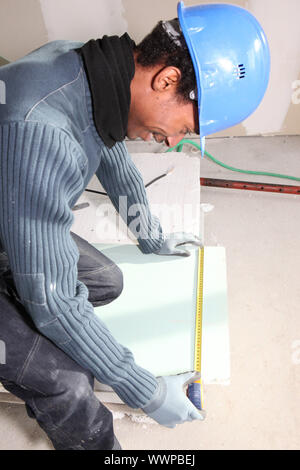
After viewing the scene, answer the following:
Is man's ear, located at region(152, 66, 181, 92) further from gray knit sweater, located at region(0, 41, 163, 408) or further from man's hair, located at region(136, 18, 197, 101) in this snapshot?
gray knit sweater, located at region(0, 41, 163, 408)

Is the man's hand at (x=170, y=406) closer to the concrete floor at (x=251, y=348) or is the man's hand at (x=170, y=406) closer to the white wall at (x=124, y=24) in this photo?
the concrete floor at (x=251, y=348)

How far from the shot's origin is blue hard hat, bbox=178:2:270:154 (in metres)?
0.89

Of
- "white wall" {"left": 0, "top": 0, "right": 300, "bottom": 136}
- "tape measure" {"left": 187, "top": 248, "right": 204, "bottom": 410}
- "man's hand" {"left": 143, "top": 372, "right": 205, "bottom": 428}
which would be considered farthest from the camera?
"white wall" {"left": 0, "top": 0, "right": 300, "bottom": 136}

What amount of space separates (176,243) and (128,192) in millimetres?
424

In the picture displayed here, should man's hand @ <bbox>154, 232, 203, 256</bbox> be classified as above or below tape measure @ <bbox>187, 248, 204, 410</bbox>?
above

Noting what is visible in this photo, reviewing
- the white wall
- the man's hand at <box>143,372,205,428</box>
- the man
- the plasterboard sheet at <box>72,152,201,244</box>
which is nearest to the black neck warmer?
the man

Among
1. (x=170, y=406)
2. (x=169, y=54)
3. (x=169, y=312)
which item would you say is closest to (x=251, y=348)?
(x=169, y=312)

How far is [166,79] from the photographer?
0.86 metres

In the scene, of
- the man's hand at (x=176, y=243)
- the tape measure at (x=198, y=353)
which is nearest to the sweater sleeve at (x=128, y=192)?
the man's hand at (x=176, y=243)

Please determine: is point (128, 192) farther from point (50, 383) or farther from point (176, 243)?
point (50, 383)

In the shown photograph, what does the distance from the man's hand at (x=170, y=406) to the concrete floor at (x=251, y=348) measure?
0.67 feet

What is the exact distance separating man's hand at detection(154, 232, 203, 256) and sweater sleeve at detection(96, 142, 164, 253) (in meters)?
0.04

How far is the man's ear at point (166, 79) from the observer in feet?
2.80
